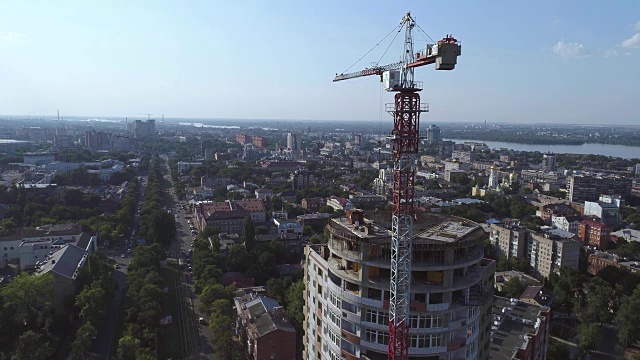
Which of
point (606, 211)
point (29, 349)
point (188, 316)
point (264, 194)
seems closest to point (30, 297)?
point (29, 349)

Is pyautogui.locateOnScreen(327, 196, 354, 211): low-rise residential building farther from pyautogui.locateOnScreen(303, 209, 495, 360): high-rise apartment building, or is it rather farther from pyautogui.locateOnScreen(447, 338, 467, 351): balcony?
pyautogui.locateOnScreen(447, 338, 467, 351): balcony

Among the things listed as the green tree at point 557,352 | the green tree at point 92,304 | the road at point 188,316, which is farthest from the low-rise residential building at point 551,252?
the green tree at point 92,304

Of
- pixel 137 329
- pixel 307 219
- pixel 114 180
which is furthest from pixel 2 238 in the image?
pixel 114 180

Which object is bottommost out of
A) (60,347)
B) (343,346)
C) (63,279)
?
(60,347)

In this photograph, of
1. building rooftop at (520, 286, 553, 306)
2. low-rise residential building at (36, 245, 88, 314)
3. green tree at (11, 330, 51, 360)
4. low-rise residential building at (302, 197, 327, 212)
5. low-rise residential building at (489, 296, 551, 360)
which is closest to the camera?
low-rise residential building at (489, 296, 551, 360)

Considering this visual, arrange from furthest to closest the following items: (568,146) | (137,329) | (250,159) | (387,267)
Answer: (568,146), (250,159), (137,329), (387,267)

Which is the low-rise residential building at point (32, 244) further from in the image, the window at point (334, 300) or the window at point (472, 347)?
the window at point (472, 347)

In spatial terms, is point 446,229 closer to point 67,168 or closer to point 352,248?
point 352,248

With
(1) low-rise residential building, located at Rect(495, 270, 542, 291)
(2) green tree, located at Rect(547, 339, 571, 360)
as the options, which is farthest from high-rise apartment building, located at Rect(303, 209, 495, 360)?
(1) low-rise residential building, located at Rect(495, 270, 542, 291)
